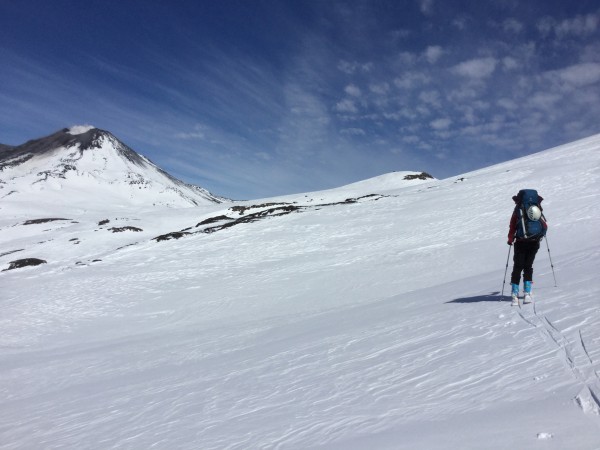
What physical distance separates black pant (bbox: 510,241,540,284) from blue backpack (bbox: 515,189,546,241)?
20 cm

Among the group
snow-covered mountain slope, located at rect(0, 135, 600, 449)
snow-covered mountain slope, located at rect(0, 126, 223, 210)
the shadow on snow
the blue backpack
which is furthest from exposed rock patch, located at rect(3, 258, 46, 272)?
snow-covered mountain slope, located at rect(0, 126, 223, 210)

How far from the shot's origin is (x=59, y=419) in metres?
7.13

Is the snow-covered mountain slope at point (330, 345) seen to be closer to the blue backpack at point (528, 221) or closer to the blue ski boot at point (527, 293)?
the blue ski boot at point (527, 293)

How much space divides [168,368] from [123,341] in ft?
19.7

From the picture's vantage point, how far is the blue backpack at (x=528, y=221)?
26.4 ft

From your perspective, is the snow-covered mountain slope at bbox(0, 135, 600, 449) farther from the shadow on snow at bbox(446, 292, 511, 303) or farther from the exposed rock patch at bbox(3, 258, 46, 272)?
the exposed rock patch at bbox(3, 258, 46, 272)

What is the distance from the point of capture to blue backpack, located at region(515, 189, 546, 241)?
805 cm

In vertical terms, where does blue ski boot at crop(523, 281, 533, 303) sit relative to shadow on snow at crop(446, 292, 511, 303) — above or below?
above

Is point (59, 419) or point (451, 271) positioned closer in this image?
point (59, 419)

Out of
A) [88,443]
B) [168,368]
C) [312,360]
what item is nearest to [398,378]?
[312,360]

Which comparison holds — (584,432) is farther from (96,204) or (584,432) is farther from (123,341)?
(96,204)

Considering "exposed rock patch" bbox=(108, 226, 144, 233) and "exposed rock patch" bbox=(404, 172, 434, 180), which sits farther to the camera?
"exposed rock patch" bbox=(404, 172, 434, 180)

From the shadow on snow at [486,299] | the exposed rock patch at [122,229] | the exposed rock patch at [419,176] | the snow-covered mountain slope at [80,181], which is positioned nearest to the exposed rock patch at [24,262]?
the exposed rock patch at [122,229]

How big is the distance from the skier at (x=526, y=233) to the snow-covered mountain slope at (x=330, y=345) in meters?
0.46
